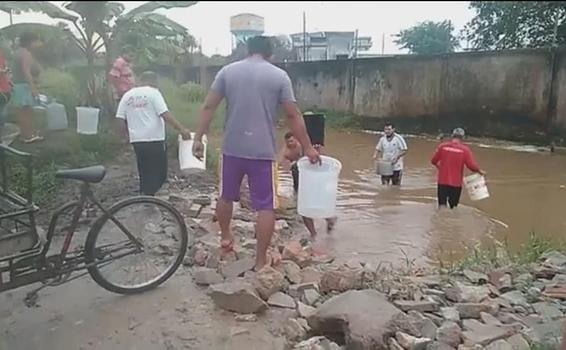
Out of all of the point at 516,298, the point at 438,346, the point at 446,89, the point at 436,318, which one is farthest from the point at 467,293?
the point at 446,89

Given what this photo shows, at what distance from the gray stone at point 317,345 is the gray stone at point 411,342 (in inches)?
11.2

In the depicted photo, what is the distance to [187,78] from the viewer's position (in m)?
4.45

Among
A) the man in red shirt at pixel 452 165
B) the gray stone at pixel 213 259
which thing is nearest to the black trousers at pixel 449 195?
the man in red shirt at pixel 452 165

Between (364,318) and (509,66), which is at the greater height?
(509,66)

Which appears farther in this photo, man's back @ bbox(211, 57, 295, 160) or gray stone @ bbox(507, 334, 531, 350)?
man's back @ bbox(211, 57, 295, 160)

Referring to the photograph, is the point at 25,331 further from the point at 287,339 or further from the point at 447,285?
the point at 447,285

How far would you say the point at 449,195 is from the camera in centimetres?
722

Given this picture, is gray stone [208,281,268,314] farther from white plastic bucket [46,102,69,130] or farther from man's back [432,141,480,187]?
man's back [432,141,480,187]

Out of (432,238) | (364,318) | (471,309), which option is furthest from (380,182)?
(364,318)

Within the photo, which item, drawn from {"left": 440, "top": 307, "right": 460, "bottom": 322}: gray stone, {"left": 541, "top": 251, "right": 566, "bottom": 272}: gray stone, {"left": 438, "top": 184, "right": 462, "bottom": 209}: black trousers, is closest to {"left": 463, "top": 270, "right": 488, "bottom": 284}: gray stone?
{"left": 541, "top": 251, "right": 566, "bottom": 272}: gray stone

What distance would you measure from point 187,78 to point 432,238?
3.31m

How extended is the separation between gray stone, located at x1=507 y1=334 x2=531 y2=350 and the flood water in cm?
255

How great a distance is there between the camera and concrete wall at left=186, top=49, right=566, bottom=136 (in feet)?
24.2

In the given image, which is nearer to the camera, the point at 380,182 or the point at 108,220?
the point at 108,220
